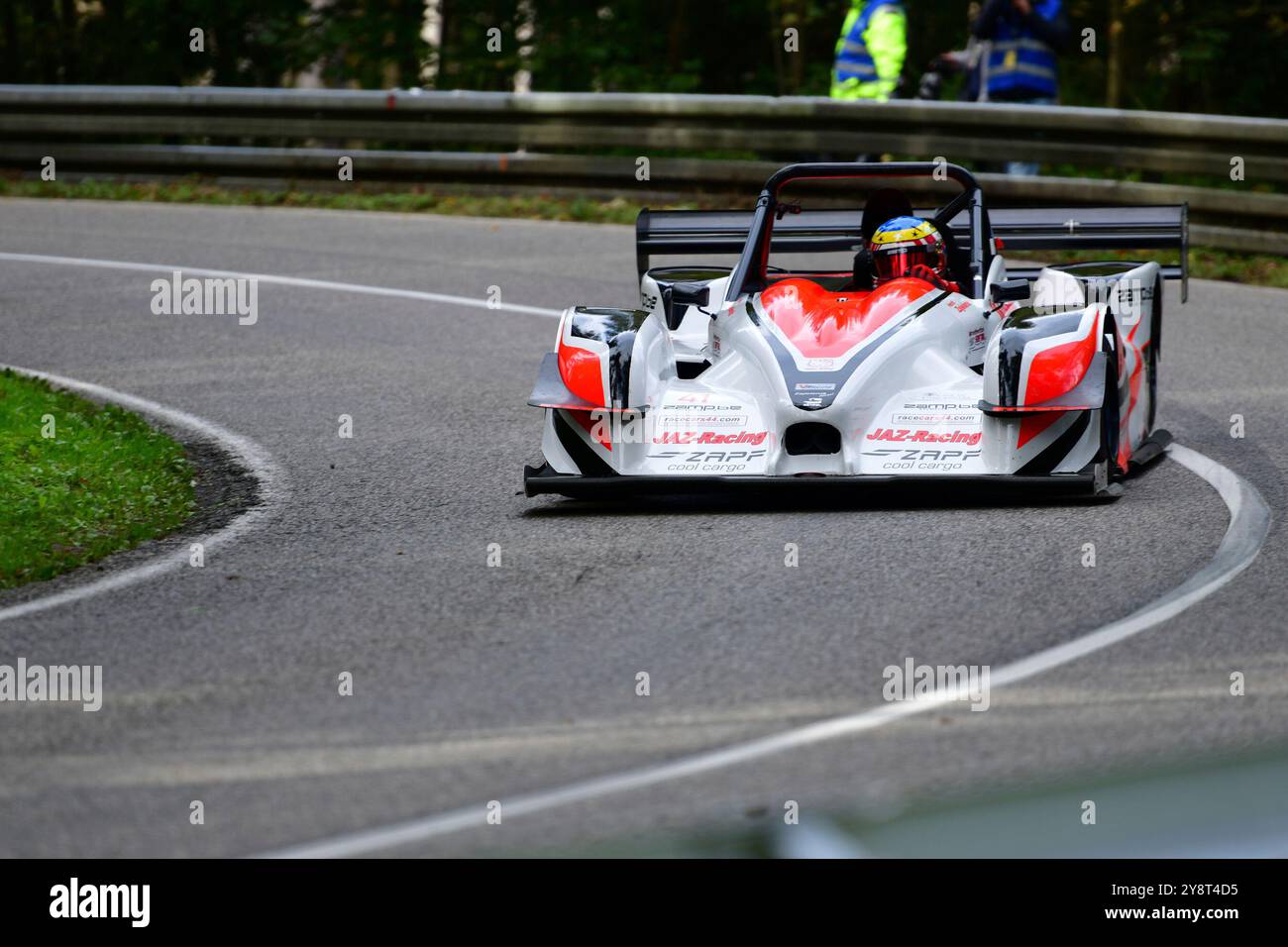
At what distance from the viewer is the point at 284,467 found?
8.20 meters

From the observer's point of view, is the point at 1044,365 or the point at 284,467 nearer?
the point at 1044,365

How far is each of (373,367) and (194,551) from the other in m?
3.70

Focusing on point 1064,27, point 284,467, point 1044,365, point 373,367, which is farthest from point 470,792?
point 1064,27

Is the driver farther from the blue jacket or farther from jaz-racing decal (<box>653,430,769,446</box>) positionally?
the blue jacket

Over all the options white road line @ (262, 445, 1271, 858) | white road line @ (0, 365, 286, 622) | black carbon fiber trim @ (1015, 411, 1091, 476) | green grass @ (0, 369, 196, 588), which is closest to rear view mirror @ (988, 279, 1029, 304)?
black carbon fiber trim @ (1015, 411, 1091, 476)

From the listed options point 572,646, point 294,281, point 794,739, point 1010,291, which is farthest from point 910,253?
point 294,281

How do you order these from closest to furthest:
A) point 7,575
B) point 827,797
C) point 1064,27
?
point 827,797
point 7,575
point 1064,27

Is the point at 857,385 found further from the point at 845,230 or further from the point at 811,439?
the point at 845,230

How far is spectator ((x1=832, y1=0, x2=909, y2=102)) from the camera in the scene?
48.3 feet

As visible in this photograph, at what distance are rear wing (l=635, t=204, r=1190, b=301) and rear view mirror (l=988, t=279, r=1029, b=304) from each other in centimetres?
141

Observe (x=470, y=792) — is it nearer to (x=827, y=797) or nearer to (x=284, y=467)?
(x=827, y=797)
